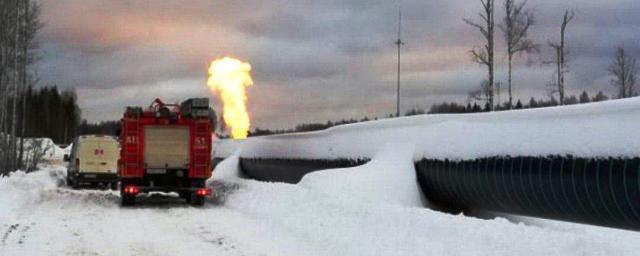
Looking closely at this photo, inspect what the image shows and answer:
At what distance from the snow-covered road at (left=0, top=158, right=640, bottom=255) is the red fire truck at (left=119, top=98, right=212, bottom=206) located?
77cm

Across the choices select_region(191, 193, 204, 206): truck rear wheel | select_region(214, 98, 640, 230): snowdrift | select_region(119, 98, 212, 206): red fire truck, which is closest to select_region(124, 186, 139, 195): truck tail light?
select_region(119, 98, 212, 206): red fire truck

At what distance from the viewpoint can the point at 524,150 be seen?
38.8 feet

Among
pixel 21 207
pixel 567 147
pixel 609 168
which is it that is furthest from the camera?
pixel 21 207

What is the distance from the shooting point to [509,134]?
1252 centimetres

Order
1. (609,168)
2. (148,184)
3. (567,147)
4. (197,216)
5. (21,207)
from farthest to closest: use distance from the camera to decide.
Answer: (148,184) → (21,207) → (197,216) → (567,147) → (609,168)

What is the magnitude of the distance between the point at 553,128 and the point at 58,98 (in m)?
129

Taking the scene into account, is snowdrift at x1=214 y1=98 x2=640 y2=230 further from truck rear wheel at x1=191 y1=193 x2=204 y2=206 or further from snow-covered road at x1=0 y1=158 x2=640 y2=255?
truck rear wheel at x1=191 y1=193 x2=204 y2=206

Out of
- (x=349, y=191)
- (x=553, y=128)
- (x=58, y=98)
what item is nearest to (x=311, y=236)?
(x=349, y=191)

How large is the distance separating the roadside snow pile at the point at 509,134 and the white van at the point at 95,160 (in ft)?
41.5

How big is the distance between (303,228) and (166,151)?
8.25m

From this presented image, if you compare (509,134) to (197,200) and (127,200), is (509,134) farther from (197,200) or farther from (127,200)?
(127,200)

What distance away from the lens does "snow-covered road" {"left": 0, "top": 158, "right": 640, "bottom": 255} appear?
948cm

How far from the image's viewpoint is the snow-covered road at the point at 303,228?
9.48 m

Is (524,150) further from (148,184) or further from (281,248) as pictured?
(148,184)
